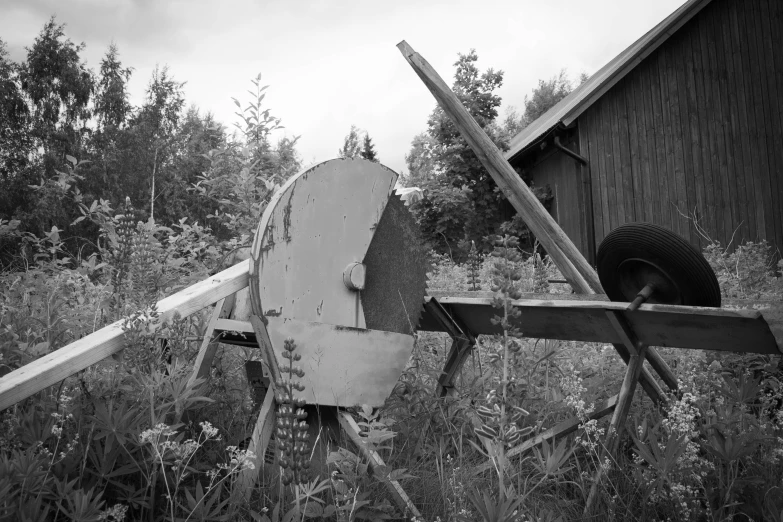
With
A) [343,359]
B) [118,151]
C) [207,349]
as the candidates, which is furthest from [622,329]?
[118,151]

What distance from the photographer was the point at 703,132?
11.6 metres

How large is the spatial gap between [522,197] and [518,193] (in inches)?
1.4

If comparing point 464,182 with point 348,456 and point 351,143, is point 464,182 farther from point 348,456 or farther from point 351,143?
point 351,143

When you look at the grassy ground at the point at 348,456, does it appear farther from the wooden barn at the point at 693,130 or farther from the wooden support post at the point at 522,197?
the wooden barn at the point at 693,130

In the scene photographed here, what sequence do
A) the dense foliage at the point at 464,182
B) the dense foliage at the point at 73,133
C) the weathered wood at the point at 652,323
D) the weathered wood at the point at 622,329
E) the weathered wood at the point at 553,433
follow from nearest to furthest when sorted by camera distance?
the weathered wood at the point at 652,323, the weathered wood at the point at 622,329, the weathered wood at the point at 553,433, the dense foliage at the point at 464,182, the dense foliage at the point at 73,133

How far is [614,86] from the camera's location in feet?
43.1

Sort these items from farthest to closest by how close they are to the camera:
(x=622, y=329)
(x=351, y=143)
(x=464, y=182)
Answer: (x=351, y=143), (x=464, y=182), (x=622, y=329)

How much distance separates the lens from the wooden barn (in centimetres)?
1089

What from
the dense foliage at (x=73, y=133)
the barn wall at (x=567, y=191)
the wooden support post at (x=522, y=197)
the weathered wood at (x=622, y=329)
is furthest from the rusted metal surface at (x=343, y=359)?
the dense foliage at (x=73, y=133)

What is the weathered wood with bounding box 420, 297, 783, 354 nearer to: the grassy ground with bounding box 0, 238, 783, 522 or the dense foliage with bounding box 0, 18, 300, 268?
the grassy ground with bounding box 0, 238, 783, 522

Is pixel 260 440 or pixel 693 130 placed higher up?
pixel 693 130

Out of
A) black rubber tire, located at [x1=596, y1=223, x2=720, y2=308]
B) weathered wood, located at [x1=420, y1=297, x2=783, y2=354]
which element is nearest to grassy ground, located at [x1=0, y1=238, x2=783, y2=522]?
weathered wood, located at [x1=420, y1=297, x2=783, y2=354]

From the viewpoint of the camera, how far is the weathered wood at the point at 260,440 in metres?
2.07

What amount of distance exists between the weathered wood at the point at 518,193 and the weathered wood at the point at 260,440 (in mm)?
1759
